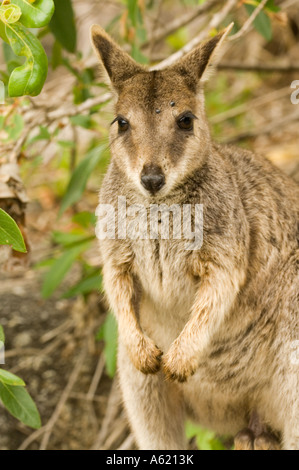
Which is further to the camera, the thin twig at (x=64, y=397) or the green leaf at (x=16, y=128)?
the thin twig at (x=64, y=397)

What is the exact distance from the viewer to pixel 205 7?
15.4ft

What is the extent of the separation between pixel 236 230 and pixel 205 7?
93.6 inches

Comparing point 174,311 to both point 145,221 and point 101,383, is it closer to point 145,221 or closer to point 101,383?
point 145,221

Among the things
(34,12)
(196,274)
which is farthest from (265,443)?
(34,12)

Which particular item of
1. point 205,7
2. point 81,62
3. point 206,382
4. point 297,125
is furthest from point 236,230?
point 297,125

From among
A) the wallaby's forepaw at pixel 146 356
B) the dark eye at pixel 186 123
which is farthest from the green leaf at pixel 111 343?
the dark eye at pixel 186 123

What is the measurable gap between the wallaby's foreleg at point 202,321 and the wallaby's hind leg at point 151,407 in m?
0.51

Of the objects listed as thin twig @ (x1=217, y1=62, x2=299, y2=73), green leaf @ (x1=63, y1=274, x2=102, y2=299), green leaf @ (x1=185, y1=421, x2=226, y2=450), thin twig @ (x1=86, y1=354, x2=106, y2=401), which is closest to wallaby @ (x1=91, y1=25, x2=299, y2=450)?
green leaf @ (x1=185, y1=421, x2=226, y2=450)

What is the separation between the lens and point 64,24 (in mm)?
3488

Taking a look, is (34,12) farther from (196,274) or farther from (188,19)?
(188,19)

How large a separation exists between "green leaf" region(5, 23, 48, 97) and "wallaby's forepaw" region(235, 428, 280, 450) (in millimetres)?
1859

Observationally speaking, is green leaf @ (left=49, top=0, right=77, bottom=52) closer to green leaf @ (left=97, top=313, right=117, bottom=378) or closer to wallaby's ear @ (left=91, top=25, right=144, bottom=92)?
wallaby's ear @ (left=91, top=25, right=144, bottom=92)

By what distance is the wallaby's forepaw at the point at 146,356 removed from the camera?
9.00 feet

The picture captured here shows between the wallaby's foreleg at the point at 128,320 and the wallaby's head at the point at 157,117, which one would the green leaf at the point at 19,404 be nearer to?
the wallaby's foreleg at the point at 128,320
